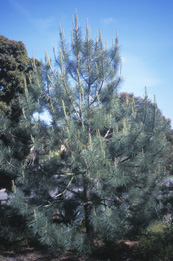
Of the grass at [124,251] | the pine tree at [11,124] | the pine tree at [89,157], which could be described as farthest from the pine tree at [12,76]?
the grass at [124,251]

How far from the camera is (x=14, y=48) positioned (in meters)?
7.51

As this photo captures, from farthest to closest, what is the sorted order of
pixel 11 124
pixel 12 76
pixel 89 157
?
pixel 12 76 → pixel 11 124 → pixel 89 157

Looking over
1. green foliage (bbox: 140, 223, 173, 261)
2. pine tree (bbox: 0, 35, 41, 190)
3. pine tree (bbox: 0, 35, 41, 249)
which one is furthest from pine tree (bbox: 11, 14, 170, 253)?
pine tree (bbox: 0, 35, 41, 190)

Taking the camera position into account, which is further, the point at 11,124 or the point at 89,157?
the point at 11,124

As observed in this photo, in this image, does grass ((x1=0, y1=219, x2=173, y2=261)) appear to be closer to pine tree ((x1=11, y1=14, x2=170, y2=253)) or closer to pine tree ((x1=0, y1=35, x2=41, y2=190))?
pine tree ((x1=11, y1=14, x2=170, y2=253))

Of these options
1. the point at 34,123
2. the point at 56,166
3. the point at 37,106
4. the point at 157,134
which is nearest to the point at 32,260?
→ the point at 56,166

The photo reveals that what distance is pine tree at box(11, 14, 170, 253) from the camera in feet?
15.1

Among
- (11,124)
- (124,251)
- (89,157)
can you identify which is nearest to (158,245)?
(124,251)

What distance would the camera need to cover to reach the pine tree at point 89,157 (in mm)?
4609

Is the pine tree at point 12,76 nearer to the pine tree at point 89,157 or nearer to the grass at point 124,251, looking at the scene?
the pine tree at point 89,157

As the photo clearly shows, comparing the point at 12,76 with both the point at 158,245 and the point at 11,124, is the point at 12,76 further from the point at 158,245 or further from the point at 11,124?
the point at 158,245

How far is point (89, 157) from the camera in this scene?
14.2ft

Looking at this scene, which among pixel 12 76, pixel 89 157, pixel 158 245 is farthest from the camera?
pixel 12 76

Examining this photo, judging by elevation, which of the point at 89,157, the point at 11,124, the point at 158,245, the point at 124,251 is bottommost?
the point at 124,251
